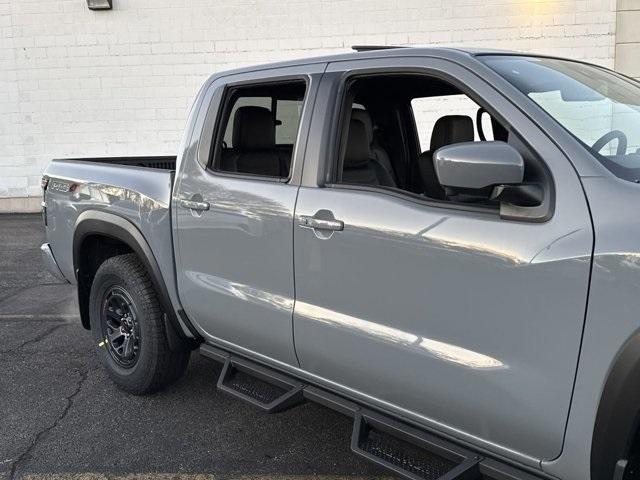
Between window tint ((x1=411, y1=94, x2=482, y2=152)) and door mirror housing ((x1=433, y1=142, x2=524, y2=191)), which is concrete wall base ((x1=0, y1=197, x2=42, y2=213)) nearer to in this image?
window tint ((x1=411, y1=94, x2=482, y2=152))

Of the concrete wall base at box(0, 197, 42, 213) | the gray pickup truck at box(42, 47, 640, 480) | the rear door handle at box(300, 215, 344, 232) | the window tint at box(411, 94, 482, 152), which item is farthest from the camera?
the concrete wall base at box(0, 197, 42, 213)

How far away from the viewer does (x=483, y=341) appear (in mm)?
2080

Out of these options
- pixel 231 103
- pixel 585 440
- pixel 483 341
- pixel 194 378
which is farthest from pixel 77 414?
pixel 585 440

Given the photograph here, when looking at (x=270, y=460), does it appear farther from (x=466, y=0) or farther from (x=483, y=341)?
(x=466, y=0)

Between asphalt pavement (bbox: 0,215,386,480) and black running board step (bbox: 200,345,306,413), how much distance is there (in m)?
0.36

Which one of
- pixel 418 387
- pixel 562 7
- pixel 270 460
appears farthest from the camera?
pixel 562 7

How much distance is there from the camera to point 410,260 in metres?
2.28

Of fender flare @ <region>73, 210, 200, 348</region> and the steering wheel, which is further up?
the steering wheel

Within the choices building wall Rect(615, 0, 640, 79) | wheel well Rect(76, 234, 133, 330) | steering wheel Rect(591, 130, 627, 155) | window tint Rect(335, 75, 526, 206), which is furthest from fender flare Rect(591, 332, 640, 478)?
building wall Rect(615, 0, 640, 79)

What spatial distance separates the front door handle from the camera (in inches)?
126

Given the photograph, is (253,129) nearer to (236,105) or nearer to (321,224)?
(236,105)

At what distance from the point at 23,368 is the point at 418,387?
3.40 meters

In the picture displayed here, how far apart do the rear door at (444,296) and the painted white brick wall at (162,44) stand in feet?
26.6

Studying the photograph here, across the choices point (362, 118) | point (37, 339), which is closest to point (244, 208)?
point (362, 118)
